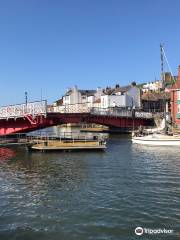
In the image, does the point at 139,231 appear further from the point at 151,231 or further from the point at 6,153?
the point at 6,153

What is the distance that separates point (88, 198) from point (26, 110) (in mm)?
44312

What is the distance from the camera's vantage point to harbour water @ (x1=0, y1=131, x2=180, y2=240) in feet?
74.8

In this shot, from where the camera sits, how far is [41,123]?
244 feet

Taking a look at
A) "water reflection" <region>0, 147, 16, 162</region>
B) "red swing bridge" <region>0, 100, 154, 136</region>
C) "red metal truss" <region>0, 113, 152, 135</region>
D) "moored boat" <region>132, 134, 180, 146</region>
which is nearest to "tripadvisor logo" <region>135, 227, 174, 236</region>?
"water reflection" <region>0, 147, 16, 162</region>

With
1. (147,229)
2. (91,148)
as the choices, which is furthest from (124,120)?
(147,229)

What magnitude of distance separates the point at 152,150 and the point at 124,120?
4272cm

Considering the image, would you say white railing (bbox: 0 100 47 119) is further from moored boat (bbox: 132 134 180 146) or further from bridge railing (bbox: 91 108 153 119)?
bridge railing (bbox: 91 108 153 119)

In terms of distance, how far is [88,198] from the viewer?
2967cm

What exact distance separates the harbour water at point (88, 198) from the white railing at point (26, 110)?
66.3 feet

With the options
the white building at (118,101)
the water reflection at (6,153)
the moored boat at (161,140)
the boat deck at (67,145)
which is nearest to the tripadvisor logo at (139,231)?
the water reflection at (6,153)

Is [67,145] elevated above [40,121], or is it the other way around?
[40,121]

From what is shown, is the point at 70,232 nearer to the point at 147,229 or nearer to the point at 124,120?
the point at 147,229

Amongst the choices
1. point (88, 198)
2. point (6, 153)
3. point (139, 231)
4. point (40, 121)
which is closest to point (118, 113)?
point (40, 121)

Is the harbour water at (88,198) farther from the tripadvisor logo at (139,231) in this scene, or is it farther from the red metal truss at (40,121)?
the red metal truss at (40,121)
